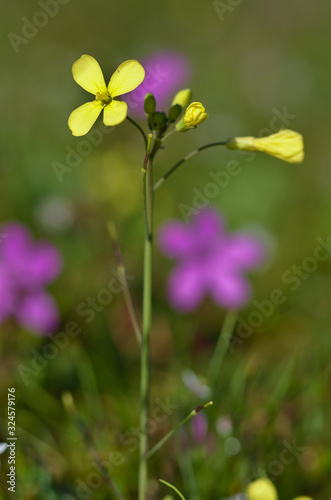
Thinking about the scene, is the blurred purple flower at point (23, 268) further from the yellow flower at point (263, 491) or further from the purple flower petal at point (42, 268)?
the yellow flower at point (263, 491)

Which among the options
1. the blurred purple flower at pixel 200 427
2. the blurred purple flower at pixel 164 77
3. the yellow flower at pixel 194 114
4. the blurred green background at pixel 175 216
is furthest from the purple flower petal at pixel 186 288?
the yellow flower at pixel 194 114

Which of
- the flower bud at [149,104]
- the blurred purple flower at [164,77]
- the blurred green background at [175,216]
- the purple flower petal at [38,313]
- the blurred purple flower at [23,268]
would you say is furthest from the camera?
the blurred purple flower at [164,77]

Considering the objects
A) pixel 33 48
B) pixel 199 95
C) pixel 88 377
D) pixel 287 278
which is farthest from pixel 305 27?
pixel 88 377

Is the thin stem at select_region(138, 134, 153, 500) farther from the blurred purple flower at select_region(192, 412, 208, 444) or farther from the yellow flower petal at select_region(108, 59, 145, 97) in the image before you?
the blurred purple flower at select_region(192, 412, 208, 444)

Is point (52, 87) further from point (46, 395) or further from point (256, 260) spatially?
point (46, 395)

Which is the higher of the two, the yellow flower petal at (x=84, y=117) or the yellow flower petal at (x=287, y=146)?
the yellow flower petal at (x=84, y=117)

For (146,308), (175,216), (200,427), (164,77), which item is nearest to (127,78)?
(146,308)
